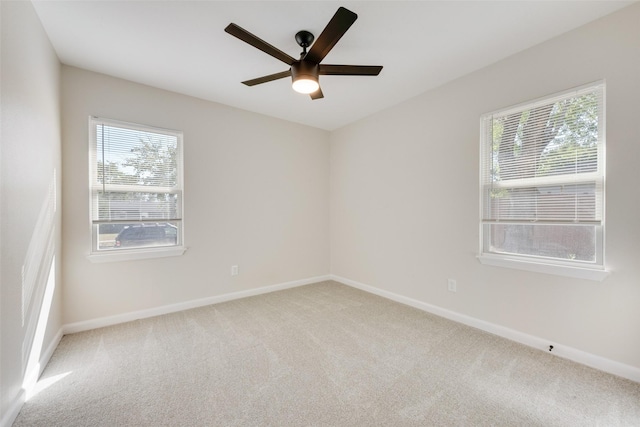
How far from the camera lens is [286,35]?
212cm

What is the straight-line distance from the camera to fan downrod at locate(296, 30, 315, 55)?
2.05 m

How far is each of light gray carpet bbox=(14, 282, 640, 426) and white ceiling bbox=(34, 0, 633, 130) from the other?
2599mm

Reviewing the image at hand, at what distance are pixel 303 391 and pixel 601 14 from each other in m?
3.42

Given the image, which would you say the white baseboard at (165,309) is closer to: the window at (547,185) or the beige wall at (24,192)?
the beige wall at (24,192)

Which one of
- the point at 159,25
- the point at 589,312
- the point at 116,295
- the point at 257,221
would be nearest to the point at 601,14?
the point at 589,312

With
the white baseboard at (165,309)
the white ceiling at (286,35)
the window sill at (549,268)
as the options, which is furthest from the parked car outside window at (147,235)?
the window sill at (549,268)

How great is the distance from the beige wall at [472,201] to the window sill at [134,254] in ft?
7.95

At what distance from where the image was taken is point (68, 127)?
255cm

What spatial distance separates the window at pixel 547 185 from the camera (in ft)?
6.66

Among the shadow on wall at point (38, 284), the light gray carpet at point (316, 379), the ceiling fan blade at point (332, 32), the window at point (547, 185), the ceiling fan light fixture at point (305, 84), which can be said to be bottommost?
the light gray carpet at point (316, 379)

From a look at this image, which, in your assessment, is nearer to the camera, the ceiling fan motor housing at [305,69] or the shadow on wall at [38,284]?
the shadow on wall at [38,284]

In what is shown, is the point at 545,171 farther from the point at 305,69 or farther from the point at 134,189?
the point at 134,189

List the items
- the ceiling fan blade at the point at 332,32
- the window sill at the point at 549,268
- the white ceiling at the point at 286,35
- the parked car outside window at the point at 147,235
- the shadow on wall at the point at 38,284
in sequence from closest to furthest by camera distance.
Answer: the ceiling fan blade at the point at 332,32
the shadow on wall at the point at 38,284
the white ceiling at the point at 286,35
the window sill at the point at 549,268
the parked car outside window at the point at 147,235

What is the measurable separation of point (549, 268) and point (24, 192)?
3.89m
